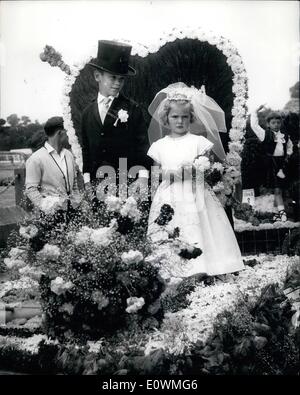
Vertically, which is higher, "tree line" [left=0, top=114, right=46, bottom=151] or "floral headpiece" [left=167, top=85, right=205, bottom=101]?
"floral headpiece" [left=167, top=85, right=205, bottom=101]

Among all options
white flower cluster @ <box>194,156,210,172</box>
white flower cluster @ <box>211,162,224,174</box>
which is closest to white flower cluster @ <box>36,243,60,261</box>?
white flower cluster @ <box>194,156,210,172</box>

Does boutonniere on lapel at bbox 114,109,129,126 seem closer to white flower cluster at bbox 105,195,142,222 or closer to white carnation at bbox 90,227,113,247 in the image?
white flower cluster at bbox 105,195,142,222

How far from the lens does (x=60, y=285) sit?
2.92m

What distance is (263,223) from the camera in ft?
12.6

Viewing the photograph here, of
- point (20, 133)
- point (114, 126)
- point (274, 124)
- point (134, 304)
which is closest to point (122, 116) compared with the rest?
point (114, 126)

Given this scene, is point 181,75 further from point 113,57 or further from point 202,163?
point 202,163

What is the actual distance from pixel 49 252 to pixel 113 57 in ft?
4.49

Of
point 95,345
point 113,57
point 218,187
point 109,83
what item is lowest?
point 95,345

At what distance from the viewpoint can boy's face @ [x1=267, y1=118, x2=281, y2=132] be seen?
353 cm

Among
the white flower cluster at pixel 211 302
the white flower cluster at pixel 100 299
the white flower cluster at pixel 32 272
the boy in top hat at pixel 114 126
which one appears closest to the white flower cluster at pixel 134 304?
the white flower cluster at pixel 100 299

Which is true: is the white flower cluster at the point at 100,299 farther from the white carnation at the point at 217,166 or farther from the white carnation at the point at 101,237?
the white carnation at the point at 217,166

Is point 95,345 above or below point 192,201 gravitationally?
below
